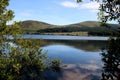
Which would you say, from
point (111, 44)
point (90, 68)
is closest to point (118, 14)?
point (111, 44)

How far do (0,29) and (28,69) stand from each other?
18.2 ft

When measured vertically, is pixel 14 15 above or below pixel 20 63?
above

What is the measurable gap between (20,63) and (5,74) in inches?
104

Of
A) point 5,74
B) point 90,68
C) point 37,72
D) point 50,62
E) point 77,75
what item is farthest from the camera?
point 90,68

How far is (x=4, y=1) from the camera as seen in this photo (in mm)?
25703

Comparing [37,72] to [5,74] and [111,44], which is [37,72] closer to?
[5,74]

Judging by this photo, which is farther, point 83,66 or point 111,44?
point 83,66

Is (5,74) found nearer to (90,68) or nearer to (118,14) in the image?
(118,14)

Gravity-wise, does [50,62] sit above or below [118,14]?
below

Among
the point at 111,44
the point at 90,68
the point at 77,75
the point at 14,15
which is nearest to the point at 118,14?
the point at 111,44

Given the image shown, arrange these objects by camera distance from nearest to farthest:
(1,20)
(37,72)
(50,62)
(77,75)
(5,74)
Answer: (5,74), (1,20), (37,72), (50,62), (77,75)

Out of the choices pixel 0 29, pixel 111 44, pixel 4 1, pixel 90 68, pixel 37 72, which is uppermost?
pixel 4 1

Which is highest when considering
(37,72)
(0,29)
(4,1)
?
(4,1)

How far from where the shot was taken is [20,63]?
84.8 feet
